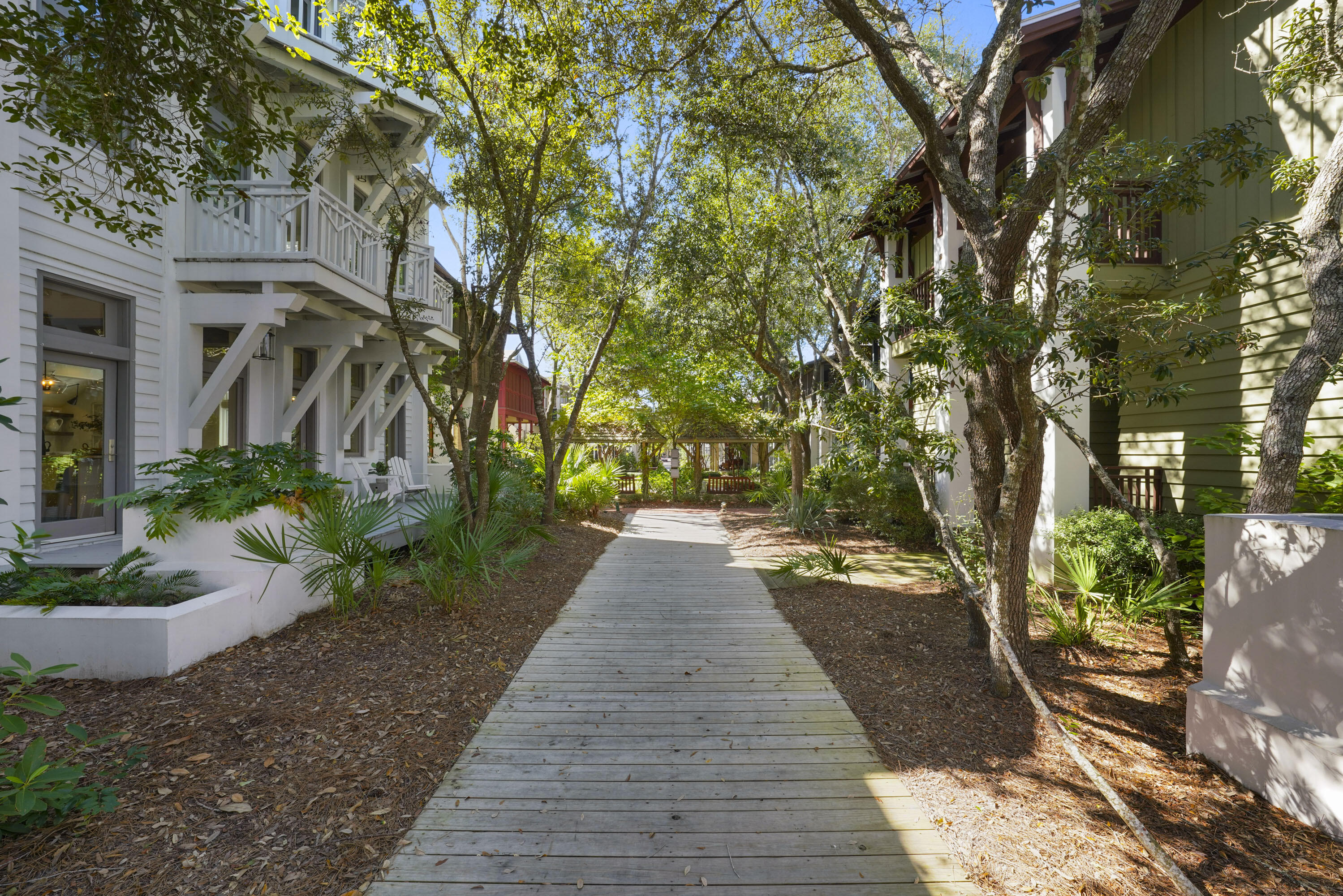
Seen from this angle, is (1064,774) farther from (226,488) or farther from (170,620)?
(226,488)

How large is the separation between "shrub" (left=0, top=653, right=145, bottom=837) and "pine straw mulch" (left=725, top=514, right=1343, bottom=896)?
369cm

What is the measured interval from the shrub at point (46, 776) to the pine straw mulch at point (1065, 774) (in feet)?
12.1

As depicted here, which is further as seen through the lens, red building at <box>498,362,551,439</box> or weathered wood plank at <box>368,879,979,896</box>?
red building at <box>498,362,551,439</box>

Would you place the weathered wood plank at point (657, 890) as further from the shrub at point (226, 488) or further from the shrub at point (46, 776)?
the shrub at point (226, 488)

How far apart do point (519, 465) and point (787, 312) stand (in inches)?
247

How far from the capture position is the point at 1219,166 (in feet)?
26.0

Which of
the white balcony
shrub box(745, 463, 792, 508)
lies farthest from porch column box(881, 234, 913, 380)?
the white balcony

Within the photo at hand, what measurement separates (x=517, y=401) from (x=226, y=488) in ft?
104

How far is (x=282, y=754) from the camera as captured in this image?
3639 mm

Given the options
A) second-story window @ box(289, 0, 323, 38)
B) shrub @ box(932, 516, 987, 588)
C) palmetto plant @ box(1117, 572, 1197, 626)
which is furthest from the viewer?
second-story window @ box(289, 0, 323, 38)

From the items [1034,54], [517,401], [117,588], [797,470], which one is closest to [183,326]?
[117,588]

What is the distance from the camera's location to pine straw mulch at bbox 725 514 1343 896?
112 inches

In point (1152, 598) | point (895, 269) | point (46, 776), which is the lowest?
point (46, 776)

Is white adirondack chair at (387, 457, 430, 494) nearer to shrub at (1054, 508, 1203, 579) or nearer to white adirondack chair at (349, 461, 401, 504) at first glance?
white adirondack chair at (349, 461, 401, 504)
